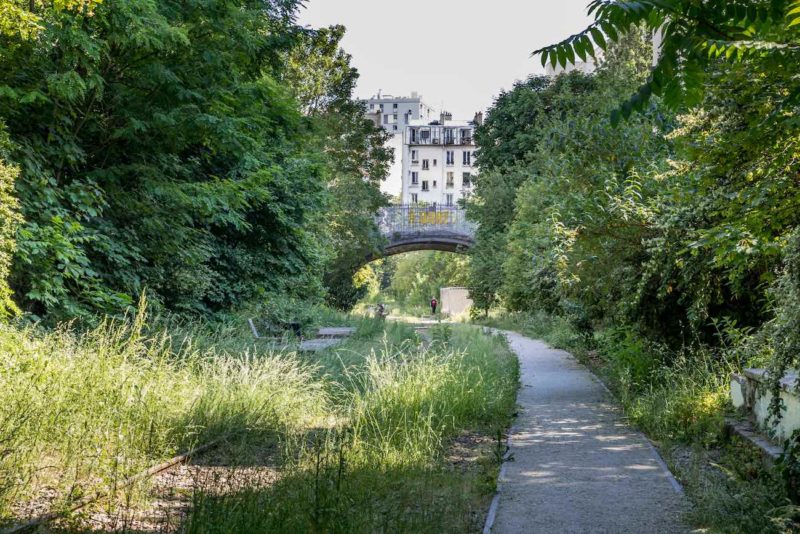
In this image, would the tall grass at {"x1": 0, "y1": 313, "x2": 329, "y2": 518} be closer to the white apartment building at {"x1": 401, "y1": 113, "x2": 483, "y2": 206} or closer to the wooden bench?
the wooden bench

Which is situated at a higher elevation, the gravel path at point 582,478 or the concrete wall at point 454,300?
the concrete wall at point 454,300

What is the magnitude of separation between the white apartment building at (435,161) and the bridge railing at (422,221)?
58.6 m

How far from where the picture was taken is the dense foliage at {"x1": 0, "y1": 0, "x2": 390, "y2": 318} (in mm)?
13086

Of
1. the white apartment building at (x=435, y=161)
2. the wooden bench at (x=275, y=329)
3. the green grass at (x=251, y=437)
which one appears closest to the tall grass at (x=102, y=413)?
the green grass at (x=251, y=437)

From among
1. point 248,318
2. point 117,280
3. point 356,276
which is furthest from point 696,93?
point 356,276

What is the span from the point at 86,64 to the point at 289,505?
10.1 metres

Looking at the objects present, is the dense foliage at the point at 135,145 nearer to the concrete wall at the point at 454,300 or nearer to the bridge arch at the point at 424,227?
the bridge arch at the point at 424,227

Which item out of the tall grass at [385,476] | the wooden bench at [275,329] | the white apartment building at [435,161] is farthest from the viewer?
the white apartment building at [435,161]

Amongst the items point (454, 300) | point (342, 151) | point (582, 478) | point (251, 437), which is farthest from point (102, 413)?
point (454, 300)

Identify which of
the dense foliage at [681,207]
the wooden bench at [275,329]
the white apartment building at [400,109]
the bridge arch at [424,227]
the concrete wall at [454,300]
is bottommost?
the wooden bench at [275,329]

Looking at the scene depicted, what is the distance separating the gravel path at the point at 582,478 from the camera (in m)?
6.30

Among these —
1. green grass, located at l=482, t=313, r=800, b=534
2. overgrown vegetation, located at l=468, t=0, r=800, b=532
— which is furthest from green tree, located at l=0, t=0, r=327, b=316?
green grass, located at l=482, t=313, r=800, b=534

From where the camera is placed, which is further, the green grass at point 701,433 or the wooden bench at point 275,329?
the wooden bench at point 275,329

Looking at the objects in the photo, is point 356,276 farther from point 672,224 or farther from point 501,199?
point 672,224
